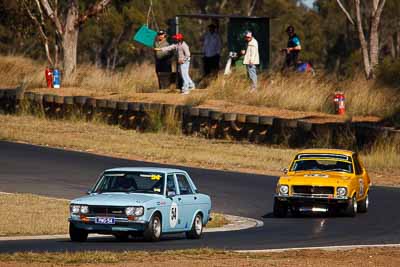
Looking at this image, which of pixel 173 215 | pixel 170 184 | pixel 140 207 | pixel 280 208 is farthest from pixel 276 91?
pixel 140 207

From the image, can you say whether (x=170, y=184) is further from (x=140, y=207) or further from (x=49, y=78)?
(x=49, y=78)

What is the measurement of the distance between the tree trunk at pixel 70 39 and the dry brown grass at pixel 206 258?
31545mm

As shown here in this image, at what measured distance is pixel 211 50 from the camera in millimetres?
39969

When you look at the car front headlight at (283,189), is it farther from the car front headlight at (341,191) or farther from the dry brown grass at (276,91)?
the dry brown grass at (276,91)

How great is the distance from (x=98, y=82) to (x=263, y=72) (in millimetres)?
6919

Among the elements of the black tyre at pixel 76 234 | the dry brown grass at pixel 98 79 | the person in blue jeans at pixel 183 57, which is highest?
the person in blue jeans at pixel 183 57

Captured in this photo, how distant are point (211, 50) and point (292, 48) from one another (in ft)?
10.0

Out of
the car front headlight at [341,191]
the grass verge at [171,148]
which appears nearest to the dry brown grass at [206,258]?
the car front headlight at [341,191]

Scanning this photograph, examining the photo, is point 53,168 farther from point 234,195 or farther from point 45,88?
point 45,88

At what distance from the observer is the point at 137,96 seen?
4056 centimetres

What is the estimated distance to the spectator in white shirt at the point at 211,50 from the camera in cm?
3928

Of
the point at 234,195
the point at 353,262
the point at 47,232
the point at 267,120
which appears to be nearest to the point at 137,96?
the point at 267,120

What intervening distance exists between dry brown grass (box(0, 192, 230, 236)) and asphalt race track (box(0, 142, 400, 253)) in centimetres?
93

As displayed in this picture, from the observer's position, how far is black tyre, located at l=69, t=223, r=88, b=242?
1666cm
